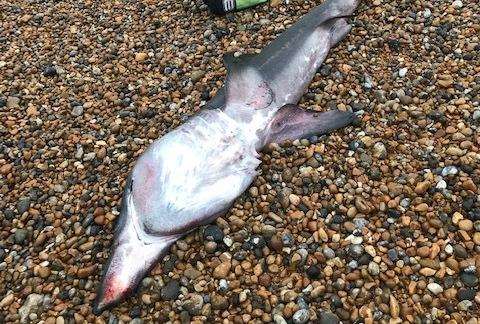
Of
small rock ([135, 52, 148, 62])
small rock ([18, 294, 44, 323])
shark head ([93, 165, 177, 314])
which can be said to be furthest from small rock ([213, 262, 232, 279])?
small rock ([135, 52, 148, 62])

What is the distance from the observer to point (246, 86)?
4.06 metres

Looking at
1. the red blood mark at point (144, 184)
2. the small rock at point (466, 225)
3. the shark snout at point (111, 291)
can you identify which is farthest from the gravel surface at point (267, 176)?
the red blood mark at point (144, 184)

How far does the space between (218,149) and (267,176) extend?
1.36ft

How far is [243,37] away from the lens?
16.9 feet

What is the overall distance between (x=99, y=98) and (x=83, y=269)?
1.99 metres

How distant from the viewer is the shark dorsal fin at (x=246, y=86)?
13.2ft

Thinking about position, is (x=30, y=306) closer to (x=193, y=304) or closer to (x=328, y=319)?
(x=193, y=304)

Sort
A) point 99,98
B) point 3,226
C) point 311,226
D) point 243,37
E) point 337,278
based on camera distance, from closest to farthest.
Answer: point 337,278 < point 311,226 < point 3,226 < point 99,98 < point 243,37

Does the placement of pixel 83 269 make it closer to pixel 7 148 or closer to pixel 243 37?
pixel 7 148

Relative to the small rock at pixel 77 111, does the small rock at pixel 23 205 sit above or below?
below

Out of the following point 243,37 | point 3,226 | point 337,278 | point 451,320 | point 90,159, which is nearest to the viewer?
point 451,320

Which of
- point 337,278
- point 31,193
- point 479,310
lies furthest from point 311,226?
point 31,193

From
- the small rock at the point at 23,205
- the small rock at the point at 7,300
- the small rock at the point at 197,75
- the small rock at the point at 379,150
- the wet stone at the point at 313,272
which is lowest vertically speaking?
the wet stone at the point at 313,272

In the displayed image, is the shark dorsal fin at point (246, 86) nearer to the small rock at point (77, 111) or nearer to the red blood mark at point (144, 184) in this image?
the red blood mark at point (144, 184)
